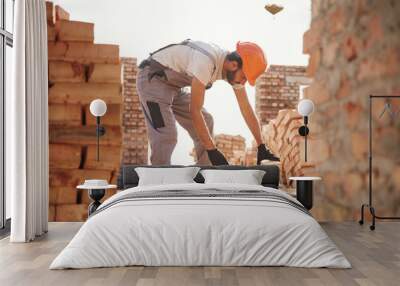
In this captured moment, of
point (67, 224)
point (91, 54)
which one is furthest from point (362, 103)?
point (67, 224)

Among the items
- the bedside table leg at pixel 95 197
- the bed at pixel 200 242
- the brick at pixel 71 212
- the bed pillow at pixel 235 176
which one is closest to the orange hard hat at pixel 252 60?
the bed pillow at pixel 235 176

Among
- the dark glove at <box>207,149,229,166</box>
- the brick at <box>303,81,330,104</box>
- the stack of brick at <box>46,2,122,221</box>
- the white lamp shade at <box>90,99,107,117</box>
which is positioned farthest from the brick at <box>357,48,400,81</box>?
the white lamp shade at <box>90,99,107,117</box>

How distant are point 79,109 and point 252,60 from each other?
2.12 metres

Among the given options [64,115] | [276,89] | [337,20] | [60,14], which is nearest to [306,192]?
[276,89]

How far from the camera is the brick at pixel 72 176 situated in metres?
6.43

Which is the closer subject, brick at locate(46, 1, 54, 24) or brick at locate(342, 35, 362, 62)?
brick at locate(342, 35, 362, 62)

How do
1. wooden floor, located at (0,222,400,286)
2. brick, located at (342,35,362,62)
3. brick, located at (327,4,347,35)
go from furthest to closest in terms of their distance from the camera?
brick, located at (327,4,347,35) → brick, located at (342,35,362,62) → wooden floor, located at (0,222,400,286)

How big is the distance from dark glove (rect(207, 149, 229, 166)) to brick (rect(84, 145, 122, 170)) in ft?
3.56

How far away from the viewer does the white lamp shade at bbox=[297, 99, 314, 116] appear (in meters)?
6.16

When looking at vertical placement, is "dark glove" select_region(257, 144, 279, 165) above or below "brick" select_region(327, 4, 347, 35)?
below

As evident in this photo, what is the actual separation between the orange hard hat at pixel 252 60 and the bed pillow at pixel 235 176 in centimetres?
109

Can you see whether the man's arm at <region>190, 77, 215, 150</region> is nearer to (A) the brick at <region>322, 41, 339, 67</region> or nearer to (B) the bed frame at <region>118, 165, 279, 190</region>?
(B) the bed frame at <region>118, 165, 279, 190</region>

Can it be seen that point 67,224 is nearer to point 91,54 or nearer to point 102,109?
point 102,109

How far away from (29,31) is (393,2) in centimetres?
376
